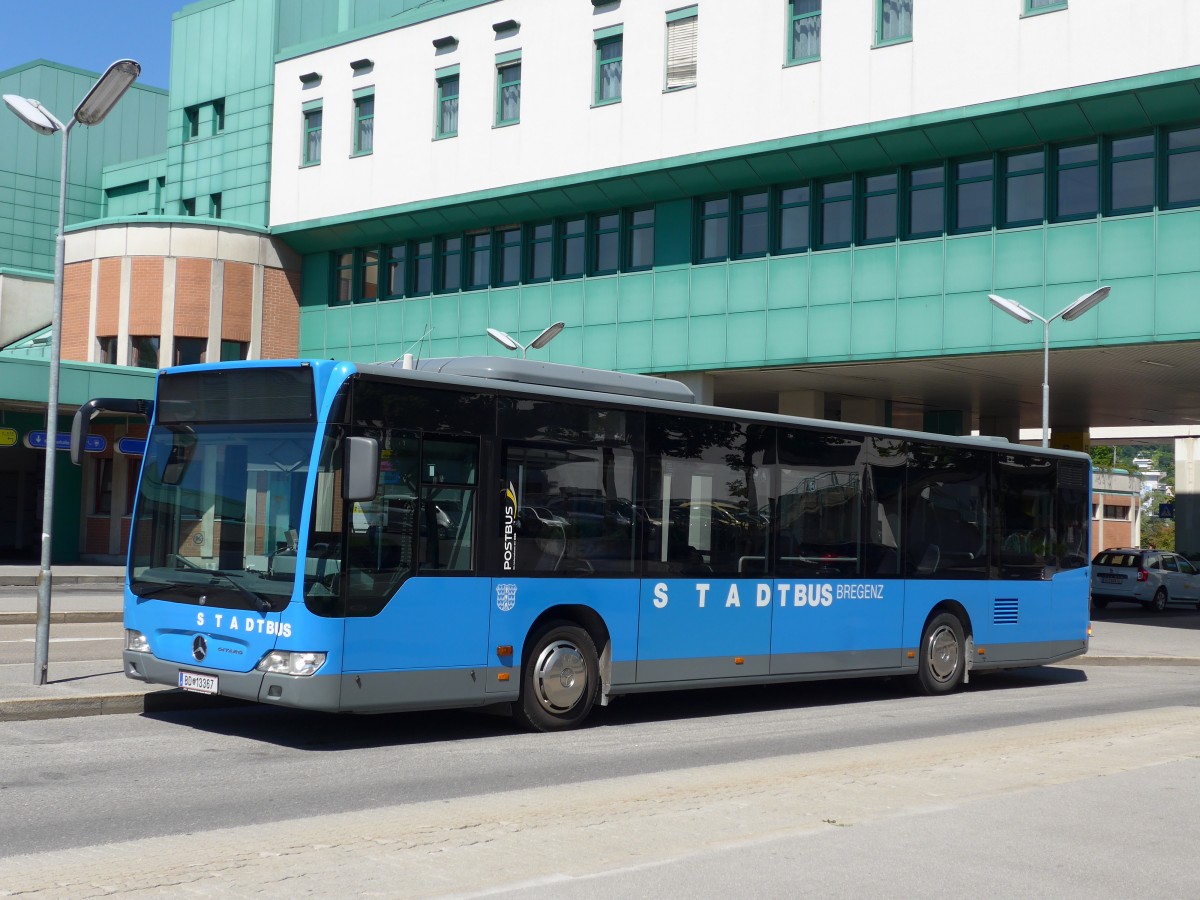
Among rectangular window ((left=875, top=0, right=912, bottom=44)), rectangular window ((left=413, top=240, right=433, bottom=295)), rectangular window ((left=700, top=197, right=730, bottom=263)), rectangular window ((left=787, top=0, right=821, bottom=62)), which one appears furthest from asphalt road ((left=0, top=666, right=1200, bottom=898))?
rectangular window ((left=413, top=240, right=433, bottom=295))

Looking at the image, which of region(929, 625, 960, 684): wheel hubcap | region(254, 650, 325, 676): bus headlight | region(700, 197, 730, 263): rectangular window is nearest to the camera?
region(254, 650, 325, 676): bus headlight

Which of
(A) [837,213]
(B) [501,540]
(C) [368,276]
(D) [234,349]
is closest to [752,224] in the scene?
(A) [837,213]

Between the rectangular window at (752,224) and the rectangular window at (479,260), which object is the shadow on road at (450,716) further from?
the rectangular window at (479,260)

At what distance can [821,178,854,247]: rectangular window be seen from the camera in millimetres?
32844

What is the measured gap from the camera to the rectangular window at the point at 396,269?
137 feet

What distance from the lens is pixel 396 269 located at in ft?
138

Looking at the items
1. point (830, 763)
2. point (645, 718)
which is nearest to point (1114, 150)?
point (645, 718)

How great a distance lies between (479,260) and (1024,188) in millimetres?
15590

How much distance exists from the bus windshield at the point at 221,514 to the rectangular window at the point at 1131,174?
2305 centimetres

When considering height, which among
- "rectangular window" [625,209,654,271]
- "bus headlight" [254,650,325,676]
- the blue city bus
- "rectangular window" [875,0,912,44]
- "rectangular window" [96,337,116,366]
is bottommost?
"bus headlight" [254,650,325,676]

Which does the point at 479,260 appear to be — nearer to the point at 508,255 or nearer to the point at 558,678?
the point at 508,255

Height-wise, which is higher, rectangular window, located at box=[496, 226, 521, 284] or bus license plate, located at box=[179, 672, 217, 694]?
rectangular window, located at box=[496, 226, 521, 284]

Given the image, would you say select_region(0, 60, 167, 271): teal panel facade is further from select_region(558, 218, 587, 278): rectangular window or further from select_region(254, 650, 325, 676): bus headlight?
select_region(254, 650, 325, 676): bus headlight

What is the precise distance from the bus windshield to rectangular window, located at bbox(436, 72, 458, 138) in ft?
95.1
